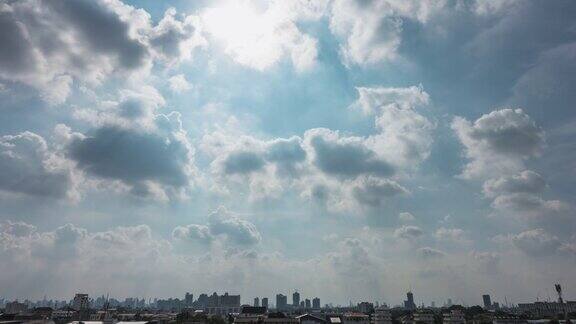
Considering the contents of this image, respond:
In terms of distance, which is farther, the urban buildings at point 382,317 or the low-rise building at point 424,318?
the low-rise building at point 424,318

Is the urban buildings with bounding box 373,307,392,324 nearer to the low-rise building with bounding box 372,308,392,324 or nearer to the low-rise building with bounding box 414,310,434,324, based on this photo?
the low-rise building with bounding box 372,308,392,324

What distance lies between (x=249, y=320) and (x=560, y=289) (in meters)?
161

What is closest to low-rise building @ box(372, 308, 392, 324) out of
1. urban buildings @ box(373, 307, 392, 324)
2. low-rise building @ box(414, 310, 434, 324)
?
urban buildings @ box(373, 307, 392, 324)

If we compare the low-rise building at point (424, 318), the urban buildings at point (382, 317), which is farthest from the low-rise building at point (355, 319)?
the low-rise building at point (424, 318)

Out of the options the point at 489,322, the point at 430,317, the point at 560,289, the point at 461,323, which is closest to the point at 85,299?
the point at 430,317

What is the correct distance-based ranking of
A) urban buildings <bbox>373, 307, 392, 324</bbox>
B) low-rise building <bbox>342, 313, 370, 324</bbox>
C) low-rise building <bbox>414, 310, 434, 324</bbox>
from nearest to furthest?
low-rise building <bbox>342, 313, 370, 324</bbox>
urban buildings <bbox>373, 307, 392, 324</bbox>
low-rise building <bbox>414, 310, 434, 324</bbox>

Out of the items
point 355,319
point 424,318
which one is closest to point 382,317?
point 355,319

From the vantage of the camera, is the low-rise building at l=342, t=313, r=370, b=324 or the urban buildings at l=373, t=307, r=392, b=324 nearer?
the low-rise building at l=342, t=313, r=370, b=324

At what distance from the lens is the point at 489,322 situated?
161 m

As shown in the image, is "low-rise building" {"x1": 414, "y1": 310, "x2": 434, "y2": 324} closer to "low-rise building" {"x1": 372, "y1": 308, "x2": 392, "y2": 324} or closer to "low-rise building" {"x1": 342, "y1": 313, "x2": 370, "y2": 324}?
"low-rise building" {"x1": 372, "y1": 308, "x2": 392, "y2": 324}

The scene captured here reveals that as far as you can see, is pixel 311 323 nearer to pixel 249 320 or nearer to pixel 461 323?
pixel 249 320

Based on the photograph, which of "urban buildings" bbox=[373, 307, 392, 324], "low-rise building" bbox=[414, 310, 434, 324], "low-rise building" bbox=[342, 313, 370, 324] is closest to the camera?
"low-rise building" bbox=[342, 313, 370, 324]

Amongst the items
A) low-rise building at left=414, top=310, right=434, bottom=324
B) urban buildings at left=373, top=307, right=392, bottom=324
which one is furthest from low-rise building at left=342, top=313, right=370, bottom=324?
low-rise building at left=414, top=310, right=434, bottom=324

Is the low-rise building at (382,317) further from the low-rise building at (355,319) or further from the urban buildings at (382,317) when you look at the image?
the low-rise building at (355,319)
